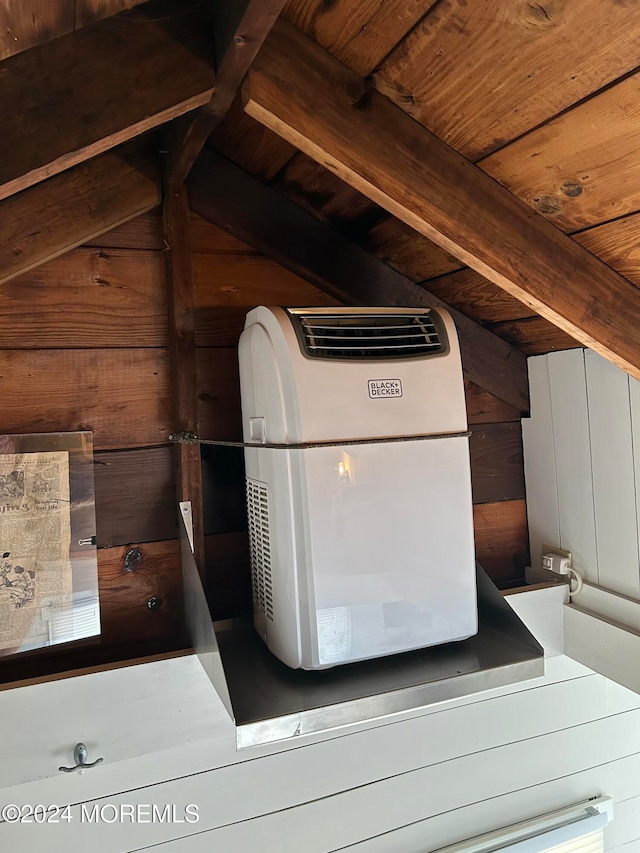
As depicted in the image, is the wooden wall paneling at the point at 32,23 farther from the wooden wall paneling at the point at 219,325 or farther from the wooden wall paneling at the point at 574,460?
the wooden wall paneling at the point at 574,460

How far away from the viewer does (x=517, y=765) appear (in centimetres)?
158

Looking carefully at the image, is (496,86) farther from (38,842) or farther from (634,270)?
(38,842)

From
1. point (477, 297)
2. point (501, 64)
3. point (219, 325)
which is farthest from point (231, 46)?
point (477, 297)

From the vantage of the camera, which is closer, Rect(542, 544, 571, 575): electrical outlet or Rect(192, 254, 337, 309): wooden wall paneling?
Rect(192, 254, 337, 309): wooden wall paneling

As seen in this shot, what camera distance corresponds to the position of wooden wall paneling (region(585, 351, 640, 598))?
4.35 feet

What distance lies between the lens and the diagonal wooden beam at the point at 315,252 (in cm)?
130

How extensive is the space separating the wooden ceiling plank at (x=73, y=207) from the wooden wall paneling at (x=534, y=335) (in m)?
0.87

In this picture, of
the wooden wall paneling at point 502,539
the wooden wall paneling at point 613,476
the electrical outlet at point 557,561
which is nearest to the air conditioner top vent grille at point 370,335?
the wooden wall paneling at point 613,476

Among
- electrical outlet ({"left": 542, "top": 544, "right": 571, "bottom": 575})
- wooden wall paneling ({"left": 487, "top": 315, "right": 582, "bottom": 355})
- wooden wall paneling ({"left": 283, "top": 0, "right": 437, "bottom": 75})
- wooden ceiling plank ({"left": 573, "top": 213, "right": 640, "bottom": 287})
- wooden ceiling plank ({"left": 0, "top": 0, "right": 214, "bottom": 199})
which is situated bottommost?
electrical outlet ({"left": 542, "top": 544, "right": 571, "bottom": 575})

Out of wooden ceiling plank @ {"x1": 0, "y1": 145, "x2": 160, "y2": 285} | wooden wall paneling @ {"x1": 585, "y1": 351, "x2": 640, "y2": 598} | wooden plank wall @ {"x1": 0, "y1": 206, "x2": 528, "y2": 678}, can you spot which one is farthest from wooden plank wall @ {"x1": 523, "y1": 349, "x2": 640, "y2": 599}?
wooden ceiling plank @ {"x1": 0, "y1": 145, "x2": 160, "y2": 285}

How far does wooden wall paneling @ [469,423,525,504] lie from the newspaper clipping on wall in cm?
98

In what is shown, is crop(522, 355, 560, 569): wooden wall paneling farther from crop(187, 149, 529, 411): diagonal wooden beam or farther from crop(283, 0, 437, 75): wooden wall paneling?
crop(283, 0, 437, 75): wooden wall paneling

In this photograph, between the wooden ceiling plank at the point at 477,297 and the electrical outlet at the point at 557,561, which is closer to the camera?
the wooden ceiling plank at the point at 477,297

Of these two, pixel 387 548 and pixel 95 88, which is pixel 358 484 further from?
pixel 95 88
